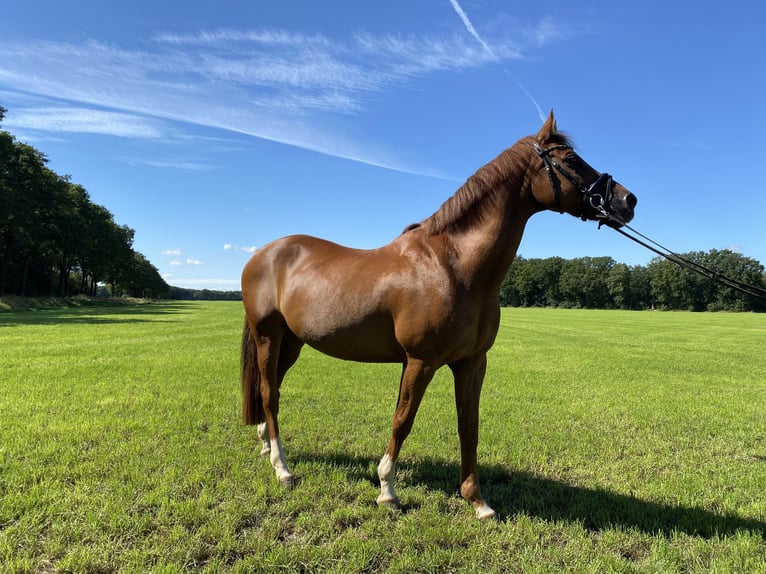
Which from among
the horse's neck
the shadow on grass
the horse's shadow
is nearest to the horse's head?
the horse's neck

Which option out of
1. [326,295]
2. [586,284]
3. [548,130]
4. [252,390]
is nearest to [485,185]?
[548,130]

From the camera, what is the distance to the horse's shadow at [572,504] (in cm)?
354

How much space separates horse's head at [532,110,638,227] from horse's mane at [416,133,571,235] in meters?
0.08

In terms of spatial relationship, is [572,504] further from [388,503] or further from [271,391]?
[271,391]

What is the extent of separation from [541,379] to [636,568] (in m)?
7.80

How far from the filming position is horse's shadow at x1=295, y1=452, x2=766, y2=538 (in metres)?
3.54

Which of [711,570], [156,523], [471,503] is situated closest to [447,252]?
[471,503]

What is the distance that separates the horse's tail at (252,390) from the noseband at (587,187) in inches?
138

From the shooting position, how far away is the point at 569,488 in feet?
13.8

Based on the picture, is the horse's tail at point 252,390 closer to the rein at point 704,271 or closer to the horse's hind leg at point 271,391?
the horse's hind leg at point 271,391

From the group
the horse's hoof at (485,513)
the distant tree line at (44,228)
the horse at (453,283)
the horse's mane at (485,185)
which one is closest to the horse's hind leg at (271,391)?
the horse at (453,283)

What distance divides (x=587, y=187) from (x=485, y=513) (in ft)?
8.93

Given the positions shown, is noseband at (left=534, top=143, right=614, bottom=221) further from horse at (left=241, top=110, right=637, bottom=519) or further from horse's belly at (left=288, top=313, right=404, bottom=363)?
horse's belly at (left=288, top=313, right=404, bottom=363)

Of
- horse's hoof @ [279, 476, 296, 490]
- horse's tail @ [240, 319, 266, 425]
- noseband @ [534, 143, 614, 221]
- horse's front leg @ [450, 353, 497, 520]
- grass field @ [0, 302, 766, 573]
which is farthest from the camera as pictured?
horse's tail @ [240, 319, 266, 425]
